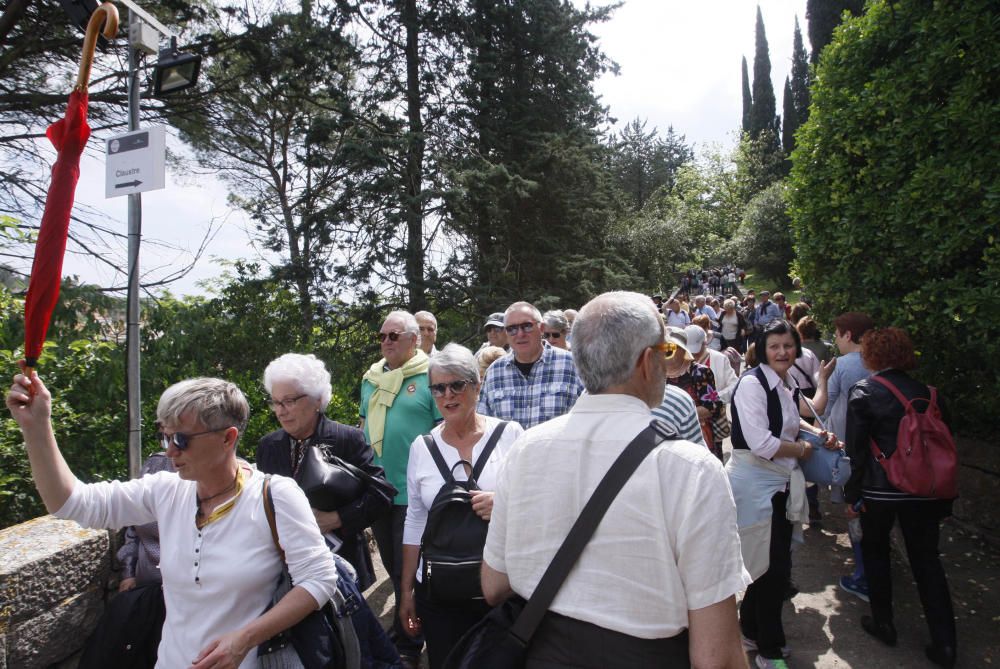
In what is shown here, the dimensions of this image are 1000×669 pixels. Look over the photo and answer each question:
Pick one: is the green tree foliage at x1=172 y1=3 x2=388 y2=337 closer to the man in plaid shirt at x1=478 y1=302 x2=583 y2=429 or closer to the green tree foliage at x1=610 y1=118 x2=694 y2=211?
the man in plaid shirt at x1=478 y1=302 x2=583 y2=429

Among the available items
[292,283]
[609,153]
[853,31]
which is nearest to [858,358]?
[853,31]

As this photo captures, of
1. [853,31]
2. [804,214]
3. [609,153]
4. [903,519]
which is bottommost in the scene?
[903,519]

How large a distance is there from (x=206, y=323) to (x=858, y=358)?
6070mm

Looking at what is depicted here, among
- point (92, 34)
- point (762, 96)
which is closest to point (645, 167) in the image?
point (762, 96)

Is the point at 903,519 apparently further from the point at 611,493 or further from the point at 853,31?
the point at 853,31

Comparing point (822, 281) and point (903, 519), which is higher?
point (822, 281)

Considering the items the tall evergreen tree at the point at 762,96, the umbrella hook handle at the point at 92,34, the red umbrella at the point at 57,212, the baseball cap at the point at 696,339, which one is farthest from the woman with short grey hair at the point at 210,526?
the tall evergreen tree at the point at 762,96

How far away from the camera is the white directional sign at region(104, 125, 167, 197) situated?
3.11 metres

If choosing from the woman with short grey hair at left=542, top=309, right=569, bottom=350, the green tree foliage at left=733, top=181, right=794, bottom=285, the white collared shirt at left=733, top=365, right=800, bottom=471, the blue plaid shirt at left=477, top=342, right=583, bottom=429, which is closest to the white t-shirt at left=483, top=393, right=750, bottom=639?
the blue plaid shirt at left=477, top=342, right=583, bottom=429

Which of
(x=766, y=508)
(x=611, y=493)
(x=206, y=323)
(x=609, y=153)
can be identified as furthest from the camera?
(x=609, y=153)

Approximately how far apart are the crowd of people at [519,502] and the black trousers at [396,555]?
0.01 metres

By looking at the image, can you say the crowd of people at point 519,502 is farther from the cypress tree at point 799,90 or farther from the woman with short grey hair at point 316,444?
the cypress tree at point 799,90

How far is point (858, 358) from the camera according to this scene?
4535 mm

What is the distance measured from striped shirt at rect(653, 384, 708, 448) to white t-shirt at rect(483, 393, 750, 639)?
4.59 feet
